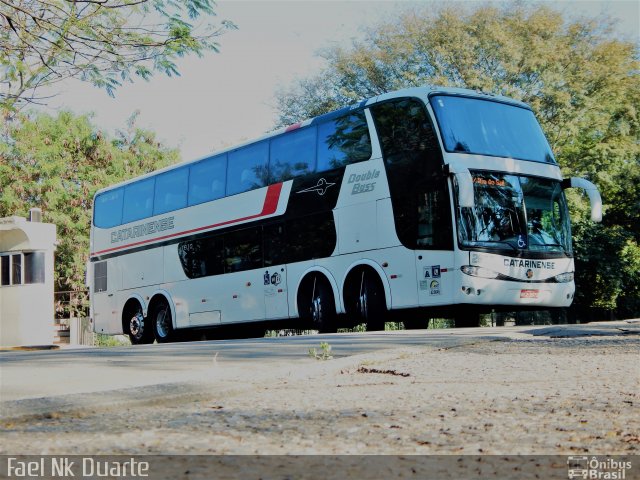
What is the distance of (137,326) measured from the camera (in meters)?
21.9

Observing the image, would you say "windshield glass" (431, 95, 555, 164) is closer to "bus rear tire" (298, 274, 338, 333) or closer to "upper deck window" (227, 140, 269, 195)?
"bus rear tire" (298, 274, 338, 333)

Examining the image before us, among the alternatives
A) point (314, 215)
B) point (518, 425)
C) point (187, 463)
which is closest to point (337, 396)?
point (518, 425)

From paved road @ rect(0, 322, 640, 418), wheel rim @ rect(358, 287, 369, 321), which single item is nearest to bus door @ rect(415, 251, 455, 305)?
wheel rim @ rect(358, 287, 369, 321)

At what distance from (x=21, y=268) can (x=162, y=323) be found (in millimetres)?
7947

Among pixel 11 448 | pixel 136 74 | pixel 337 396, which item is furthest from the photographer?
pixel 136 74

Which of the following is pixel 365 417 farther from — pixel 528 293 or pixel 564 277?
pixel 564 277

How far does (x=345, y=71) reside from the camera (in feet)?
122

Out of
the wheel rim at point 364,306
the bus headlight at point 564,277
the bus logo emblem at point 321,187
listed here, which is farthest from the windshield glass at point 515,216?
the bus logo emblem at point 321,187

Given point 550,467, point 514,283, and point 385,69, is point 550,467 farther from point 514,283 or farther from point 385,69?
point 385,69

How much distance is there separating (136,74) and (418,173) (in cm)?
611

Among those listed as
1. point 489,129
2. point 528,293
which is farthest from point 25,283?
point 528,293

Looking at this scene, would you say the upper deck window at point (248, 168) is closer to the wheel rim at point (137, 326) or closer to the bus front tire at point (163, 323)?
the bus front tire at point (163, 323)

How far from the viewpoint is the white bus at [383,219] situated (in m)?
15.5

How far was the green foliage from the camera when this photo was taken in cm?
4072
